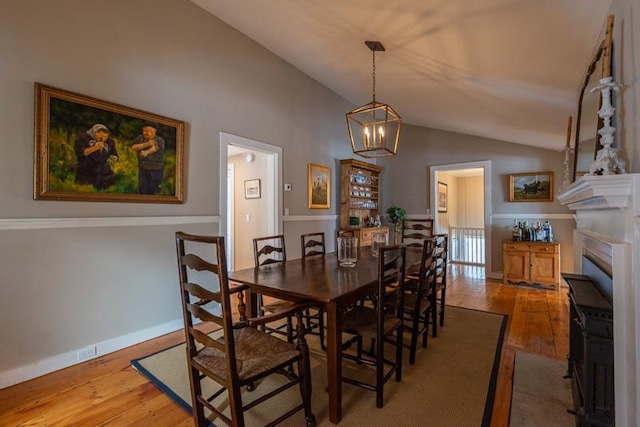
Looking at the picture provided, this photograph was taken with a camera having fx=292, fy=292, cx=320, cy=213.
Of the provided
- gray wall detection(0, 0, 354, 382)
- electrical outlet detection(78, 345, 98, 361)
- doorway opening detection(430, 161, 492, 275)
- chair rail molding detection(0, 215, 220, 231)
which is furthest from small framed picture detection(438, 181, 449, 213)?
electrical outlet detection(78, 345, 98, 361)

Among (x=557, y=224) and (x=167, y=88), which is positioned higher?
(x=167, y=88)

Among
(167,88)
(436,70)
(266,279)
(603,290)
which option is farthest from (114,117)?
(603,290)

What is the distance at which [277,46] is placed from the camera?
397 cm

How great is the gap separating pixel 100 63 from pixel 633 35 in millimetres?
3626

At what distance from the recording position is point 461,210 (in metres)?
7.63

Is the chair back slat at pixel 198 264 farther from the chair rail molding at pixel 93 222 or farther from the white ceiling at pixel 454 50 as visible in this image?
the white ceiling at pixel 454 50

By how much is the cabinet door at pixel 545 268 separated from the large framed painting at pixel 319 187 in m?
3.44

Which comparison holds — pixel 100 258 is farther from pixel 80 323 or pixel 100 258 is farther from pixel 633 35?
pixel 633 35

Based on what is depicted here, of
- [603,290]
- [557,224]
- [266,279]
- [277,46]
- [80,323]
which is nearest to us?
[603,290]

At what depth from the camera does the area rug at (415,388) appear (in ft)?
5.61

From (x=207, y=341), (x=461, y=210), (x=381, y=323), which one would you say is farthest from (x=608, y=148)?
(x=461, y=210)

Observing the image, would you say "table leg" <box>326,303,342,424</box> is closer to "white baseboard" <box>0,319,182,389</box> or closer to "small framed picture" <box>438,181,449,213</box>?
"white baseboard" <box>0,319,182,389</box>

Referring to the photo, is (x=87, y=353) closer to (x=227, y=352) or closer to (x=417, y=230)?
(x=227, y=352)

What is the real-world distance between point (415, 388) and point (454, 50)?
279 centimetres
